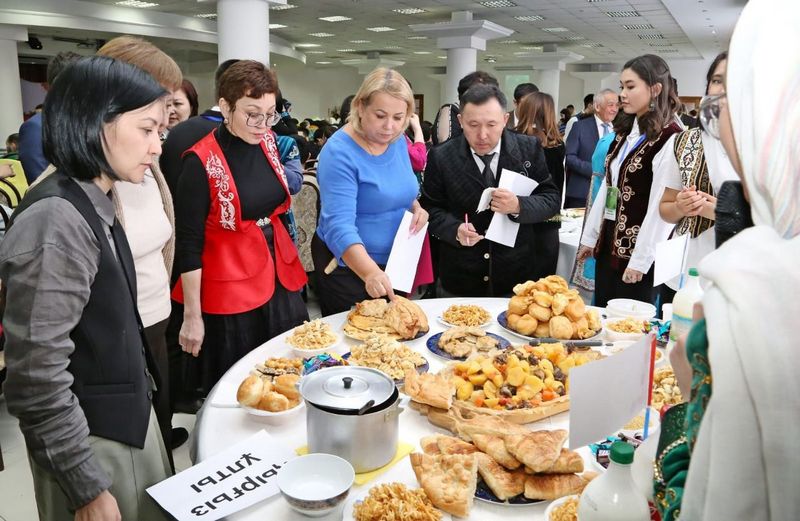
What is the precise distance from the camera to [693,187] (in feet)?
7.40

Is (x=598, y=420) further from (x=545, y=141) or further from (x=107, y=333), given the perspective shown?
(x=545, y=141)

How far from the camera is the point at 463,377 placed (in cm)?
141

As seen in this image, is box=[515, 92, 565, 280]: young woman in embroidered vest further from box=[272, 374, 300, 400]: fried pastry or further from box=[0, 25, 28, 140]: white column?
box=[0, 25, 28, 140]: white column

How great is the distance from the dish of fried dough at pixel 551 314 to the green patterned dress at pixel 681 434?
37.3 inches

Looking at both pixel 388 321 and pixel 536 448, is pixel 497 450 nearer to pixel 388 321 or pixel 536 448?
pixel 536 448

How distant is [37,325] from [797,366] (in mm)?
1094

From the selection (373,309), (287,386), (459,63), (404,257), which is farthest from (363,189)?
(459,63)

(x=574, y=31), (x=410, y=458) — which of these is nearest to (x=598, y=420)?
(x=410, y=458)

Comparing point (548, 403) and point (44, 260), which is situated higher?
point (44, 260)

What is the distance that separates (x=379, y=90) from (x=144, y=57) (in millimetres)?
770

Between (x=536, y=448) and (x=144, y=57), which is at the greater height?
(x=144, y=57)

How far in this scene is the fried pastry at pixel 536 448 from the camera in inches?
40.9

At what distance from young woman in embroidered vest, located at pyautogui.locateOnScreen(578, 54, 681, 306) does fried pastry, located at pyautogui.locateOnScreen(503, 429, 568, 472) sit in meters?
1.63

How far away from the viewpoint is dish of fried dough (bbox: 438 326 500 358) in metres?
1.66
